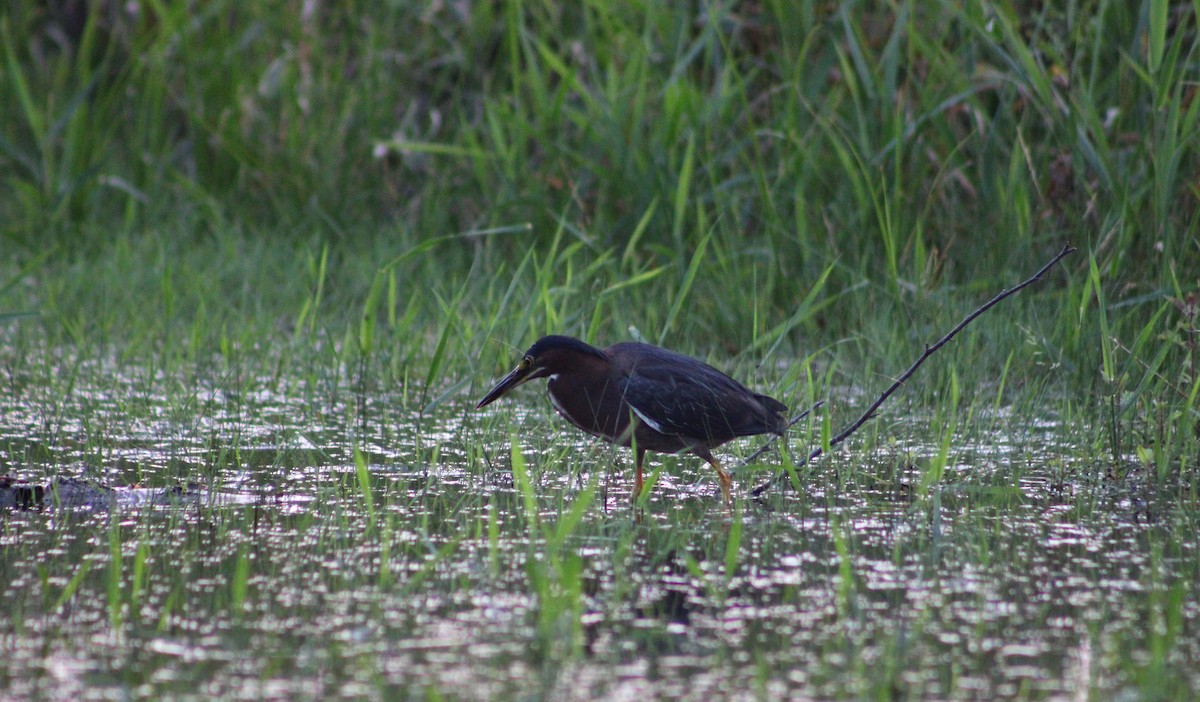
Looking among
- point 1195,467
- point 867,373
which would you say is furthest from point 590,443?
point 1195,467

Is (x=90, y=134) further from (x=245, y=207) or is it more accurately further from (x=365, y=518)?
(x=365, y=518)

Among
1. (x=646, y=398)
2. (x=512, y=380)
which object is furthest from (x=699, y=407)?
(x=512, y=380)

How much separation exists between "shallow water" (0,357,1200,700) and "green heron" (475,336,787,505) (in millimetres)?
120

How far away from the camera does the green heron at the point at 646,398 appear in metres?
4.33

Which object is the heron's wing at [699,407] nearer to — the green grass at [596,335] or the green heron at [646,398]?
the green heron at [646,398]

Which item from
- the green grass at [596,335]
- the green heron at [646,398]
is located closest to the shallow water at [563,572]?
the green grass at [596,335]

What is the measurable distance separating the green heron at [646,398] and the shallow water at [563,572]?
0.39 feet

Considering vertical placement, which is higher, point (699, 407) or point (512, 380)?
point (512, 380)

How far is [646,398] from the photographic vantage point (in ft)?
14.4

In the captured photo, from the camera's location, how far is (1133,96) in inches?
231

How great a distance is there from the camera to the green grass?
9.35 ft

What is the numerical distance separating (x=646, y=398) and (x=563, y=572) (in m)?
1.33

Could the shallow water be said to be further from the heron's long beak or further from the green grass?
the heron's long beak

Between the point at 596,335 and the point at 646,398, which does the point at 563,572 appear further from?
the point at 596,335
